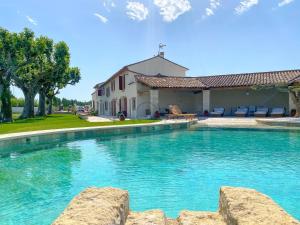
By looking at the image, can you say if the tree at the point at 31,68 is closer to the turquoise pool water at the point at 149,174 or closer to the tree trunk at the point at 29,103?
the tree trunk at the point at 29,103

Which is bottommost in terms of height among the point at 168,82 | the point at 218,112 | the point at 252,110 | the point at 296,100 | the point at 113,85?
the point at 218,112

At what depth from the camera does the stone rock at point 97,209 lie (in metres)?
2.24

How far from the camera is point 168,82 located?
25.7 m

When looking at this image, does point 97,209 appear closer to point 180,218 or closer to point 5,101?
point 180,218

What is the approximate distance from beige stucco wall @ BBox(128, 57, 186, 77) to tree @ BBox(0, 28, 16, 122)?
10.6 meters

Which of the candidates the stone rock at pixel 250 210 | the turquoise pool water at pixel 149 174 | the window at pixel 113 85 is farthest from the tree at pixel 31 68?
the stone rock at pixel 250 210

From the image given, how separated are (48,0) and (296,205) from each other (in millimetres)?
19984

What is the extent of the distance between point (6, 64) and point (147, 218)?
2516cm

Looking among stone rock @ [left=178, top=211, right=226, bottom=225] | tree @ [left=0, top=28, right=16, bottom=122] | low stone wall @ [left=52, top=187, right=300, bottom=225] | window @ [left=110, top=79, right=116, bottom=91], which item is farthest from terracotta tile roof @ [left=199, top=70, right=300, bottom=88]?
low stone wall @ [left=52, top=187, right=300, bottom=225]

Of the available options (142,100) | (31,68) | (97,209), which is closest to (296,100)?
(142,100)

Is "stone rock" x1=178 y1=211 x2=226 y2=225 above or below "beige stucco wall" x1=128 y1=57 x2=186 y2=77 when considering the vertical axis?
below

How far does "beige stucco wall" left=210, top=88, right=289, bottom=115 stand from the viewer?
24.5 metres

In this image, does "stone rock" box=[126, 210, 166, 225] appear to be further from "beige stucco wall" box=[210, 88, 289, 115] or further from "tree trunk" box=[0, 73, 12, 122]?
"beige stucco wall" box=[210, 88, 289, 115]

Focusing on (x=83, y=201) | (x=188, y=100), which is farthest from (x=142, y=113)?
Result: (x=83, y=201)
